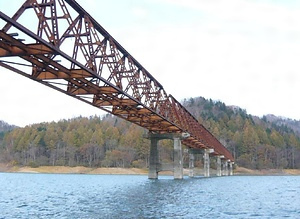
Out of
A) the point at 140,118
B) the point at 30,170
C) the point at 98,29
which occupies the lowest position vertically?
the point at 30,170

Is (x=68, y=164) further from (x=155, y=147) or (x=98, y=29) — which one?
(x=98, y=29)

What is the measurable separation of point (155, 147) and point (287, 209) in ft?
181

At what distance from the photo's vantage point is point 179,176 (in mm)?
83812

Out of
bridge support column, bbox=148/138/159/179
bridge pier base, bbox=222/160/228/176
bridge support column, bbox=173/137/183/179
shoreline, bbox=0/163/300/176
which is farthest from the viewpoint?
shoreline, bbox=0/163/300/176

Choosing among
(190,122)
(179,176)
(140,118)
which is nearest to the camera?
(140,118)

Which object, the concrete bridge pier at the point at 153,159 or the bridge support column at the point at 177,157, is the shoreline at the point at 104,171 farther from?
the bridge support column at the point at 177,157

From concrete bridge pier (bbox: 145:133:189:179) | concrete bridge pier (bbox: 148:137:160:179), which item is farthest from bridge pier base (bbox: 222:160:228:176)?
concrete bridge pier (bbox: 145:133:189:179)

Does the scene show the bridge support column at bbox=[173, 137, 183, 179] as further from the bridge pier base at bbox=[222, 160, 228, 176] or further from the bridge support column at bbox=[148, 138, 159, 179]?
the bridge pier base at bbox=[222, 160, 228, 176]

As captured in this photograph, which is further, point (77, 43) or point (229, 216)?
point (77, 43)

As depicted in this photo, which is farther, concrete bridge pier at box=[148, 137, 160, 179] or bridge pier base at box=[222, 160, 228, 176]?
bridge pier base at box=[222, 160, 228, 176]

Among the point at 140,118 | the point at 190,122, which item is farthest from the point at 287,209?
the point at 190,122

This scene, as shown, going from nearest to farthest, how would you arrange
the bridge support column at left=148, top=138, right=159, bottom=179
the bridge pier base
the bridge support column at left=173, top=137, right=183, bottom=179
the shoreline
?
the bridge support column at left=173, top=137, right=183, bottom=179
the bridge support column at left=148, top=138, right=159, bottom=179
the bridge pier base
the shoreline

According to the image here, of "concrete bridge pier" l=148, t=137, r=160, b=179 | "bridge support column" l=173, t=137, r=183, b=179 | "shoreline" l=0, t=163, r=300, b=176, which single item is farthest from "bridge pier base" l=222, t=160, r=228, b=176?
"bridge support column" l=173, t=137, r=183, b=179

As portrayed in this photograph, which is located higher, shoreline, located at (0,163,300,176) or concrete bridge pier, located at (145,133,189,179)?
Result: concrete bridge pier, located at (145,133,189,179)
